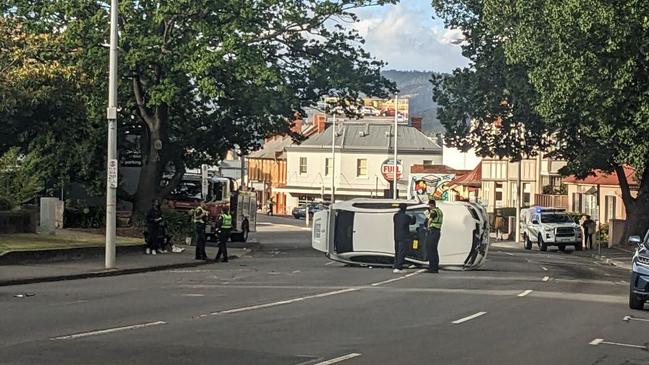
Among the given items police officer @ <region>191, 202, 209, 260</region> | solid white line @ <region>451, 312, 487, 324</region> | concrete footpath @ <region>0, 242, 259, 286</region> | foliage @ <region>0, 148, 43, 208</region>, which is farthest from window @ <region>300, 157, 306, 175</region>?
solid white line @ <region>451, 312, 487, 324</region>

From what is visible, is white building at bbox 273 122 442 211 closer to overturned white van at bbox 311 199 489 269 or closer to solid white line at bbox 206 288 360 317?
overturned white van at bbox 311 199 489 269

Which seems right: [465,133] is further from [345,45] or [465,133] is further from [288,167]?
[288,167]

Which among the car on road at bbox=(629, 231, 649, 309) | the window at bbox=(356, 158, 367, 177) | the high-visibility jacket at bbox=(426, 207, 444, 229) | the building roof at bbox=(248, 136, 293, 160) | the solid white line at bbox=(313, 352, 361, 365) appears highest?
the building roof at bbox=(248, 136, 293, 160)

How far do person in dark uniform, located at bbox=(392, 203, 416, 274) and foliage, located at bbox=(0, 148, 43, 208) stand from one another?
40.3ft

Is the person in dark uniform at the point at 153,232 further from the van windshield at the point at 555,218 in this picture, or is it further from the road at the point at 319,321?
the van windshield at the point at 555,218

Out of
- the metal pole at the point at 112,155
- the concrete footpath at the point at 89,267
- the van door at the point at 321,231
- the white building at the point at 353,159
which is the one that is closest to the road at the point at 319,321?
the concrete footpath at the point at 89,267

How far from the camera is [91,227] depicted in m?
40.2

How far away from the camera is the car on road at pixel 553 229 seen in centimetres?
5409

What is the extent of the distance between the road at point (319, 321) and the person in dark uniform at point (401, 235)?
5.50ft

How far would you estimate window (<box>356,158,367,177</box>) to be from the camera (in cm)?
11344

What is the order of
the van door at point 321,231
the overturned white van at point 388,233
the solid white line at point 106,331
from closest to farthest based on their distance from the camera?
the solid white line at point 106,331 < the overturned white van at point 388,233 < the van door at point 321,231

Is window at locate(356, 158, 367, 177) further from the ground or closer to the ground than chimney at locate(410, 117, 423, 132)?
closer to the ground

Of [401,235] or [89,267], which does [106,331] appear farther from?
[401,235]

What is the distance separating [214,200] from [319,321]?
32652mm
